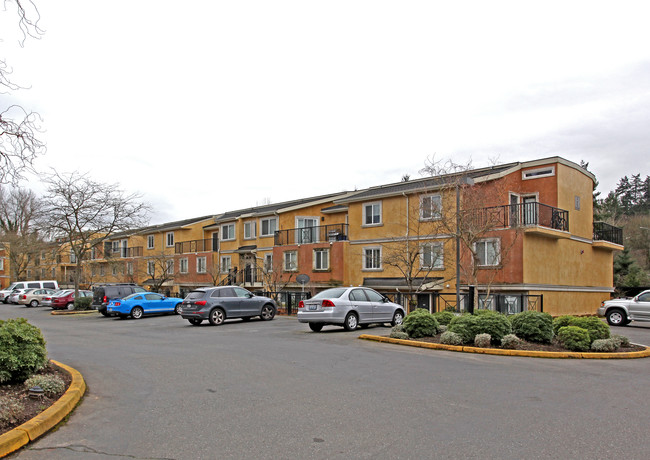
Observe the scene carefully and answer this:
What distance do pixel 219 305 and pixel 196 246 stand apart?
2970cm

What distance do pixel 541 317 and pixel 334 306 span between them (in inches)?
260

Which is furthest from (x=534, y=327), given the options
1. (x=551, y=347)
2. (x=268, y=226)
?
(x=268, y=226)

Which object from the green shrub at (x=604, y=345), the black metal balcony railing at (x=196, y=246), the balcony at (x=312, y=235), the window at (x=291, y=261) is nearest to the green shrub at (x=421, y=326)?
the green shrub at (x=604, y=345)

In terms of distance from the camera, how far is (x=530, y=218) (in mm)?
27703

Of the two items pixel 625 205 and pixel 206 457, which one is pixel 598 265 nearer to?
pixel 206 457

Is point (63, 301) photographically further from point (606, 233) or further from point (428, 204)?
point (606, 233)

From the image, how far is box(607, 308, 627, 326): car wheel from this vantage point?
2395cm

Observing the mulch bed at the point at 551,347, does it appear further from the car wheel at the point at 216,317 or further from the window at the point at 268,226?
the window at the point at 268,226

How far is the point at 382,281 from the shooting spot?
3244cm

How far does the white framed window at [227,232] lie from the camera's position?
1903 inches

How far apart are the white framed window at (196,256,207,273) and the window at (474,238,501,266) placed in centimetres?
2903

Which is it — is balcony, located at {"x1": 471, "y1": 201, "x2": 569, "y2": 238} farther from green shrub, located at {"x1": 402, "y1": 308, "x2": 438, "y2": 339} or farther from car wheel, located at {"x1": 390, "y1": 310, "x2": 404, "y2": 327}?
green shrub, located at {"x1": 402, "y1": 308, "x2": 438, "y2": 339}

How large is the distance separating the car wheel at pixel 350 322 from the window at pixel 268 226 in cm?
2497

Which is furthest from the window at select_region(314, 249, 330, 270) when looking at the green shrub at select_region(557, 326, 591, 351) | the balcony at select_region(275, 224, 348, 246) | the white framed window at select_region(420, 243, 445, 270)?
the green shrub at select_region(557, 326, 591, 351)
